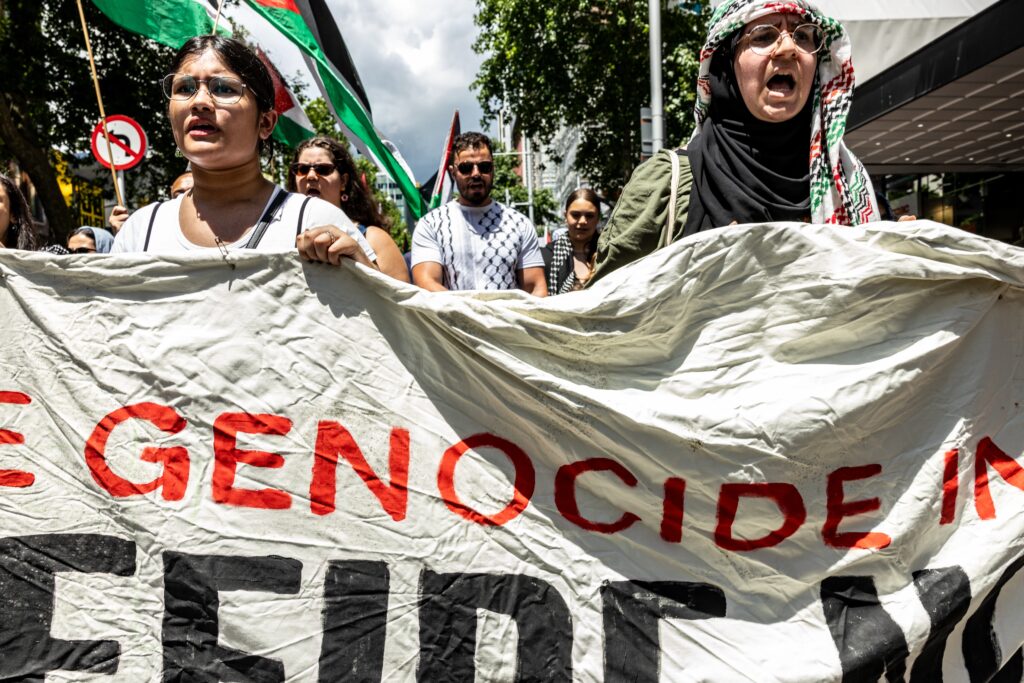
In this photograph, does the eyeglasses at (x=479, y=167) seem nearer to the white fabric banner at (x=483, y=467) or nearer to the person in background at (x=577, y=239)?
the person in background at (x=577, y=239)

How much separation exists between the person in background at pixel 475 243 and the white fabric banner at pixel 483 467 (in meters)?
1.99

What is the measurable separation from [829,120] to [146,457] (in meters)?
1.91

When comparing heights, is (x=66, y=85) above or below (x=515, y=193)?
below

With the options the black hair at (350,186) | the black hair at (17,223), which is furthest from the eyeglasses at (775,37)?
the black hair at (17,223)

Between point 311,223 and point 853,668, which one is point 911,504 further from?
point 311,223

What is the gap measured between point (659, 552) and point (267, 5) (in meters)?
4.28

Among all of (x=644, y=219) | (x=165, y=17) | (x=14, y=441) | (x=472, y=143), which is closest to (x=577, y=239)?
(x=472, y=143)

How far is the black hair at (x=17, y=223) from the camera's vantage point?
312cm

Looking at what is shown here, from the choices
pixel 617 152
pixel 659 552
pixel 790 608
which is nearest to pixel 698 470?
pixel 659 552

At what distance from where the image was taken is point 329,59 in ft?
17.8

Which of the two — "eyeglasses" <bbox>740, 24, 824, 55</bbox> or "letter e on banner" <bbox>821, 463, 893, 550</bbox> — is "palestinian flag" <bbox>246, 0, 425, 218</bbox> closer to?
"eyeglasses" <bbox>740, 24, 824, 55</bbox>

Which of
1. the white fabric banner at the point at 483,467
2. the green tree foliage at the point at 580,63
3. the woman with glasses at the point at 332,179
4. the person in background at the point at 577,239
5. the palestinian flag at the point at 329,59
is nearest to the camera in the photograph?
the white fabric banner at the point at 483,467

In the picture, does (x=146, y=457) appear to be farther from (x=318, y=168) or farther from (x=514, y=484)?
(x=318, y=168)

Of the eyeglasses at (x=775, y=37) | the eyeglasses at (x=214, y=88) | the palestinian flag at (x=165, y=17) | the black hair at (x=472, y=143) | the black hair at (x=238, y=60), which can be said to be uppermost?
the palestinian flag at (x=165, y=17)
